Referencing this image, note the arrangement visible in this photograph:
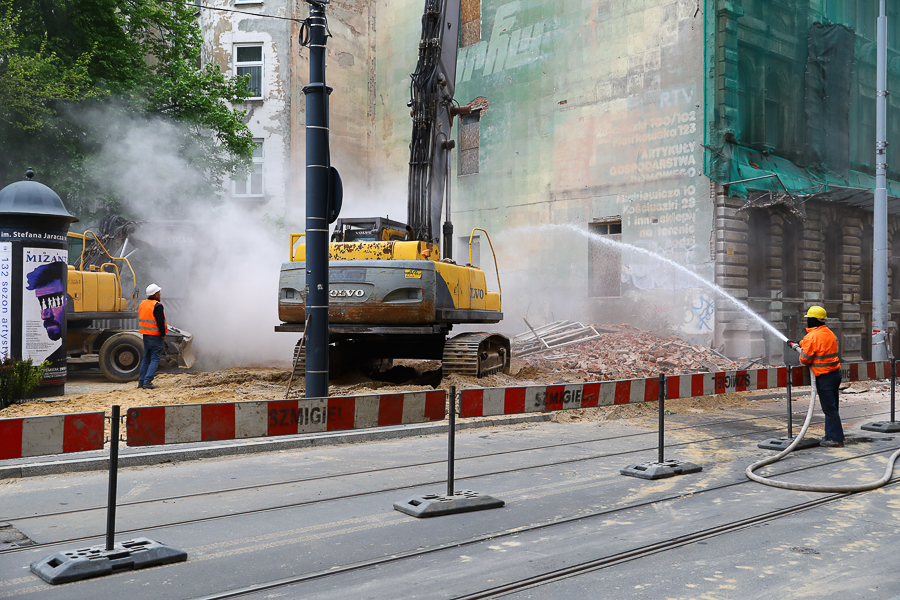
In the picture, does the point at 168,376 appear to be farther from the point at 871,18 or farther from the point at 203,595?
the point at 871,18

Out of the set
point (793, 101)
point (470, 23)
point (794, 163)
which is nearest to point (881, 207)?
point (794, 163)

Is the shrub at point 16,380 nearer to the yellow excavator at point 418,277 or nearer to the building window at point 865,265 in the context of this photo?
the yellow excavator at point 418,277

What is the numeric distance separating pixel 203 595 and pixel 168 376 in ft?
40.7

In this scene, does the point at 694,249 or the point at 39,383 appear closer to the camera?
the point at 39,383

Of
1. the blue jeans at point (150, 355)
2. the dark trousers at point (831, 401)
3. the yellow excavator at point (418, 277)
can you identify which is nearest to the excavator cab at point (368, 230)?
the yellow excavator at point (418, 277)

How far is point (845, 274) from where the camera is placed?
85.8ft

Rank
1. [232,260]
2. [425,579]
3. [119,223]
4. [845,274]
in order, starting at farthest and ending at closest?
1. [845,274]
2. [232,260]
3. [119,223]
4. [425,579]

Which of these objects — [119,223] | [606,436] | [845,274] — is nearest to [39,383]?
[119,223]

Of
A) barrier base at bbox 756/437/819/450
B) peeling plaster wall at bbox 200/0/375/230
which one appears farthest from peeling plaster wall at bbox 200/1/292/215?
barrier base at bbox 756/437/819/450

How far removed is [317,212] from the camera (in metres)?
10.5

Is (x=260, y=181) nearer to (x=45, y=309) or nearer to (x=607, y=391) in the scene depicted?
(x=45, y=309)

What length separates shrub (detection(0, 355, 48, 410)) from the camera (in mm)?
10977

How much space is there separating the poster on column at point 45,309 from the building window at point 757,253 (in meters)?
18.0

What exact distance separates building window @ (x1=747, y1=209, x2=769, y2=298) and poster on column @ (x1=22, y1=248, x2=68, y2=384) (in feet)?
59.0
